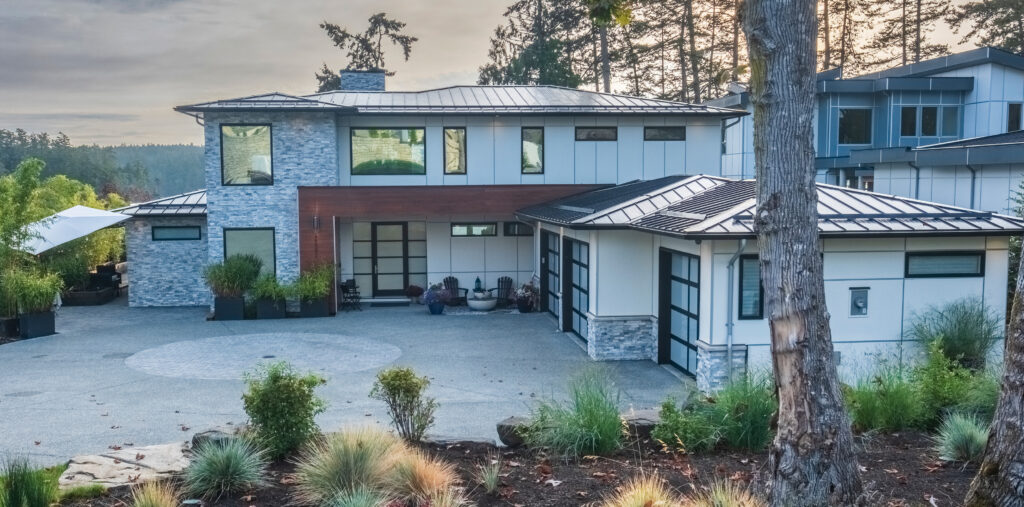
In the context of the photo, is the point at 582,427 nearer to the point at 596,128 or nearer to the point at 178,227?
the point at 596,128

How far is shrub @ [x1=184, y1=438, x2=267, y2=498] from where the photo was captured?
5.96 meters

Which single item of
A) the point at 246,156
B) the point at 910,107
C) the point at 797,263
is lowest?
the point at 797,263

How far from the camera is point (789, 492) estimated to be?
202 inches

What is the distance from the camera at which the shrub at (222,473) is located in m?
5.96

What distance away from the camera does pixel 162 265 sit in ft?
70.7

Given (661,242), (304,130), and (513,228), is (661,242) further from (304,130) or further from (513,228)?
(304,130)

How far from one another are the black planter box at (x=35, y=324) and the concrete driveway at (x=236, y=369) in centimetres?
33

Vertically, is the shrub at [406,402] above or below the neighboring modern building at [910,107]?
below

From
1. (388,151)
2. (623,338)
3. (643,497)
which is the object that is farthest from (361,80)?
(643,497)

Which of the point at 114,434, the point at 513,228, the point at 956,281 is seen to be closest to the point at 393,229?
the point at 513,228

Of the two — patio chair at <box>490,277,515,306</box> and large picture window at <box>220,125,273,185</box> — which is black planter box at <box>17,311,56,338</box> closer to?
large picture window at <box>220,125,273,185</box>

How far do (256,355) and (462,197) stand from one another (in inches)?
275

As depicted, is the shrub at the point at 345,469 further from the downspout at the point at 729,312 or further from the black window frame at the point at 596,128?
the black window frame at the point at 596,128

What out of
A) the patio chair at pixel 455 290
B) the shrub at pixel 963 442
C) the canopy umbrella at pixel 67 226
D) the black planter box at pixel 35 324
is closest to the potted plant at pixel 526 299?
the patio chair at pixel 455 290
